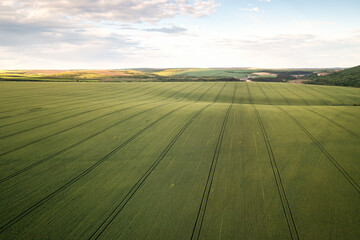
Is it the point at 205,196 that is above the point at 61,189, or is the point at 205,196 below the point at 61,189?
below

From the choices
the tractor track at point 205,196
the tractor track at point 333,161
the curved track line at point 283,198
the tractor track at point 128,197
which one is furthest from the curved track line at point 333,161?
the tractor track at point 128,197

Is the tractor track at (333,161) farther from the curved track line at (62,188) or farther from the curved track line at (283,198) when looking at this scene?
the curved track line at (62,188)

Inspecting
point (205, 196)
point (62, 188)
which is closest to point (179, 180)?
point (205, 196)

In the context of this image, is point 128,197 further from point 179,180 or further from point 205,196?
point 205,196

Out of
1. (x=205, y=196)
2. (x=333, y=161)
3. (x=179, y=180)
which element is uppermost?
(x=333, y=161)

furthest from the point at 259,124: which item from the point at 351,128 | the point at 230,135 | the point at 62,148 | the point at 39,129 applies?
the point at 39,129

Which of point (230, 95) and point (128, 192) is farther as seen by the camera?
point (230, 95)

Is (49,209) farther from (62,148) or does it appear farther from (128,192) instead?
(62,148)

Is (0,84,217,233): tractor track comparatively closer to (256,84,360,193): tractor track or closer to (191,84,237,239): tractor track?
(191,84,237,239): tractor track
